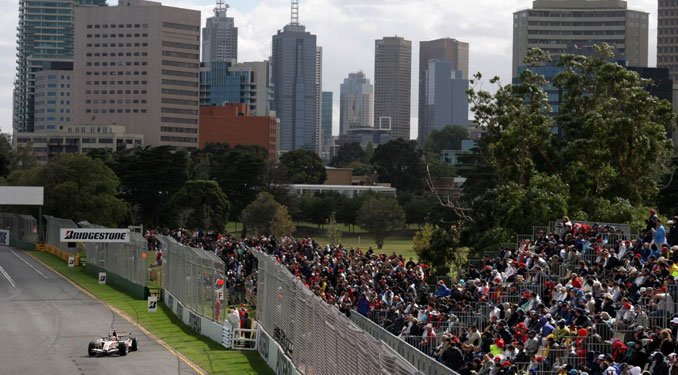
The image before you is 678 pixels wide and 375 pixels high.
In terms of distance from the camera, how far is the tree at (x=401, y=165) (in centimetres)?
18938

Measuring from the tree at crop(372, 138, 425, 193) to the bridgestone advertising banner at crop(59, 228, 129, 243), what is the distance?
12016 centimetres

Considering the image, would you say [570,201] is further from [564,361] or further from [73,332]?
[564,361]

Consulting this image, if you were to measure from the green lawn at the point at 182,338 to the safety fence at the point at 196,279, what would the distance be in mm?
1035

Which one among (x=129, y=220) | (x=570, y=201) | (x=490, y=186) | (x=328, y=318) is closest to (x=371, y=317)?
(x=328, y=318)

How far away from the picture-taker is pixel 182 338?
44.8 meters

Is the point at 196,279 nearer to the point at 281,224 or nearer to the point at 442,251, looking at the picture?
the point at 442,251

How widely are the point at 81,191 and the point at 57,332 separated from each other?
5598 centimetres

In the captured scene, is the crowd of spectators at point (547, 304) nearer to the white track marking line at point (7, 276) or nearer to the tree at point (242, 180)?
the white track marking line at point (7, 276)

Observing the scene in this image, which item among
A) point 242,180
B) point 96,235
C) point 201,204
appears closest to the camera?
point 96,235

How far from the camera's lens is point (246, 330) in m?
40.8

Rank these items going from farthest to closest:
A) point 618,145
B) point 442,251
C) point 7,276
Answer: point 7,276
point 442,251
point 618,145

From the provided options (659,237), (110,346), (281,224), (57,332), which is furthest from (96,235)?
(281,224)

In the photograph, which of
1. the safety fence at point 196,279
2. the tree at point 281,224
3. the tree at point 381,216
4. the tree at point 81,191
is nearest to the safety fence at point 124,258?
the safety fence at point 196,279

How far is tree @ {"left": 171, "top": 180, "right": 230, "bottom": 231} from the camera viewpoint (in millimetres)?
118812
